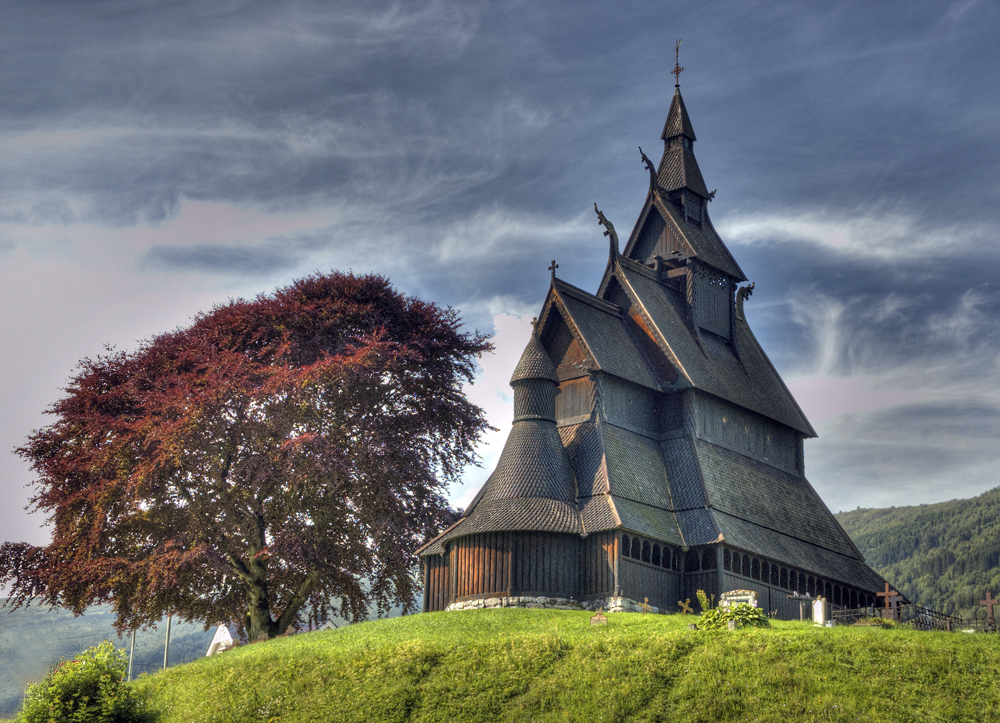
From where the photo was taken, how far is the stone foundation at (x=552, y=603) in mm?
38312

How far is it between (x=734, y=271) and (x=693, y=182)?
5.24 metres

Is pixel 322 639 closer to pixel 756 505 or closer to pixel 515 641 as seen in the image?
pixel 515 641

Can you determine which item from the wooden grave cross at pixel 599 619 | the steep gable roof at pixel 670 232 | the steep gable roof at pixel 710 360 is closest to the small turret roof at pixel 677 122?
the steep gable roof at pixel 670 232

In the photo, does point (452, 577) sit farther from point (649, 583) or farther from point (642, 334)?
point (642, 334)

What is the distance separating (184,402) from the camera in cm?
3825

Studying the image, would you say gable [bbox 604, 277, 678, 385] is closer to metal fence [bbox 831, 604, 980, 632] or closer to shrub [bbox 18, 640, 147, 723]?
metal fence [bbox 831, 604, 980, 632]

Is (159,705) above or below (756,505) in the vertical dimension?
below

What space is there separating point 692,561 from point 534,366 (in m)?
9.83

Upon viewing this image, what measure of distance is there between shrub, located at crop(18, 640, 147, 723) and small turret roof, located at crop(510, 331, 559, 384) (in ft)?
62.8

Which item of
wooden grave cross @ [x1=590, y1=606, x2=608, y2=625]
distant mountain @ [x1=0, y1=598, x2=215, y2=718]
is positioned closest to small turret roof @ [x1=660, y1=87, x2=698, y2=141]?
wooden grave cross @ [x1=590, y1=606, x2=608, y2=625]

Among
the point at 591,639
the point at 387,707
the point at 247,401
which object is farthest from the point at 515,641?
the point at 247,401

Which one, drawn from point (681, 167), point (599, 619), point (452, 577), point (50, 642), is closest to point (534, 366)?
point (452, 577)

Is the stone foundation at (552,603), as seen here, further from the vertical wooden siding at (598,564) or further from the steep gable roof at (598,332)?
the steep gable roof at (598,332)

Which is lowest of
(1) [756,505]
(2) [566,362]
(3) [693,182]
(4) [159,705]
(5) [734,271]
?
(4) [159,705]
